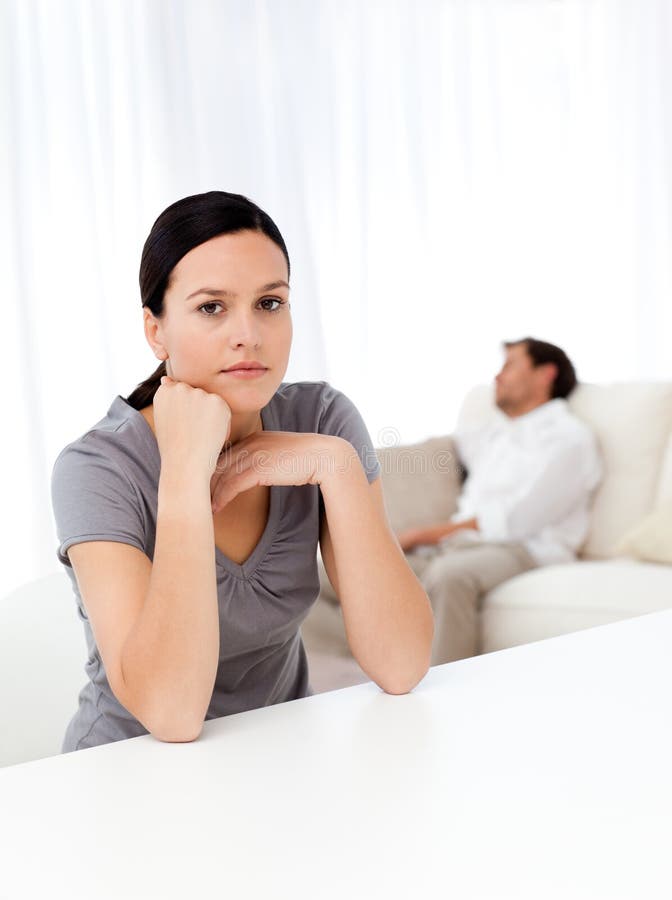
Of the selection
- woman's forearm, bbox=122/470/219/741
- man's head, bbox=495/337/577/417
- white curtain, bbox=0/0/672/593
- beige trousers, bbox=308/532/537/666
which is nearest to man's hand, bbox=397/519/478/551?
beige trousers, bbox=308/532/537/666

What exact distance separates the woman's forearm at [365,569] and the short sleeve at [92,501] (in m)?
0.23

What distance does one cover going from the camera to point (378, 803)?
2.42ft

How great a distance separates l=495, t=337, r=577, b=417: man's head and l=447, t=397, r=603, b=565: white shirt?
14 centimetres

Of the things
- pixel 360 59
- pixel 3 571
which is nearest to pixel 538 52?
pixel 360 59

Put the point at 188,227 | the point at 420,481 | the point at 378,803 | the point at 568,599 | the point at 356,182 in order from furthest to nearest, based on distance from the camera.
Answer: the point at 356,182
the point at 420,481
the point at 568,599
the point at 188,227
the point at 378,803

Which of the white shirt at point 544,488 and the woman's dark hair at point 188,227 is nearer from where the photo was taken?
the woman's dark hair at point 188,227

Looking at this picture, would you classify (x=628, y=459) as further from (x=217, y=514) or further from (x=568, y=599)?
(x=217, y=514)

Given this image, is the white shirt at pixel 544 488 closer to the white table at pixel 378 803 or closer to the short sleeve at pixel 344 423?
Answer: the short sleeve at pixel 344 423

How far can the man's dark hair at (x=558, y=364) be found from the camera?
3393 mm

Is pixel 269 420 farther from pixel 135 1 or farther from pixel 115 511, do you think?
pixel 135 1

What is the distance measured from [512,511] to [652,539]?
1.57ft

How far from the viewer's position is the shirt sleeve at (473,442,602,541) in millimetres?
3102

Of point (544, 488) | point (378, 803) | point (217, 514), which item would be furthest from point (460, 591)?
point (378, 803)

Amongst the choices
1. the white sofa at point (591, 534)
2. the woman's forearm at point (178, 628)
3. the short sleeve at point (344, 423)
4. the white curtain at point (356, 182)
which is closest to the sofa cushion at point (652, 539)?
the white sofa at point (591, 534)
